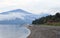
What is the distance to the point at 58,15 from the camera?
95125 millimetres

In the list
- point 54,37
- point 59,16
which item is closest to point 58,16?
point 59,16

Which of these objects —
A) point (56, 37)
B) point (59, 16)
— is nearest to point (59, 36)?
point (56, 37)

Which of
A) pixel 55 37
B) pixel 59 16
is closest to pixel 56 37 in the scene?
pixel 55 37

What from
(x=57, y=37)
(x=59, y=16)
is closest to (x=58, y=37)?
(x=57, y=37)

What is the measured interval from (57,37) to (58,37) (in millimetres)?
184

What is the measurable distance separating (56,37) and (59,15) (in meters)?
67.4

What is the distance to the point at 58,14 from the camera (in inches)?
3775

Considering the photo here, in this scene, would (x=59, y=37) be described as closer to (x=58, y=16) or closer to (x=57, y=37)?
(x=57, y=37)

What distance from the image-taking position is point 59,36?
89.9 ft

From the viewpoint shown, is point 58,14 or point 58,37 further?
point 58,14

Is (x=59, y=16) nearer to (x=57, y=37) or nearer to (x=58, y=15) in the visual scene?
(x=58, y=15)

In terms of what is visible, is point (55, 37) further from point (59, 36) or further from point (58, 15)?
point (58, 15)

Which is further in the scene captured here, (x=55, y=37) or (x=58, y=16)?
(x=58, y=16)

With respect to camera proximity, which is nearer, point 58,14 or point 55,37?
point 55,37
